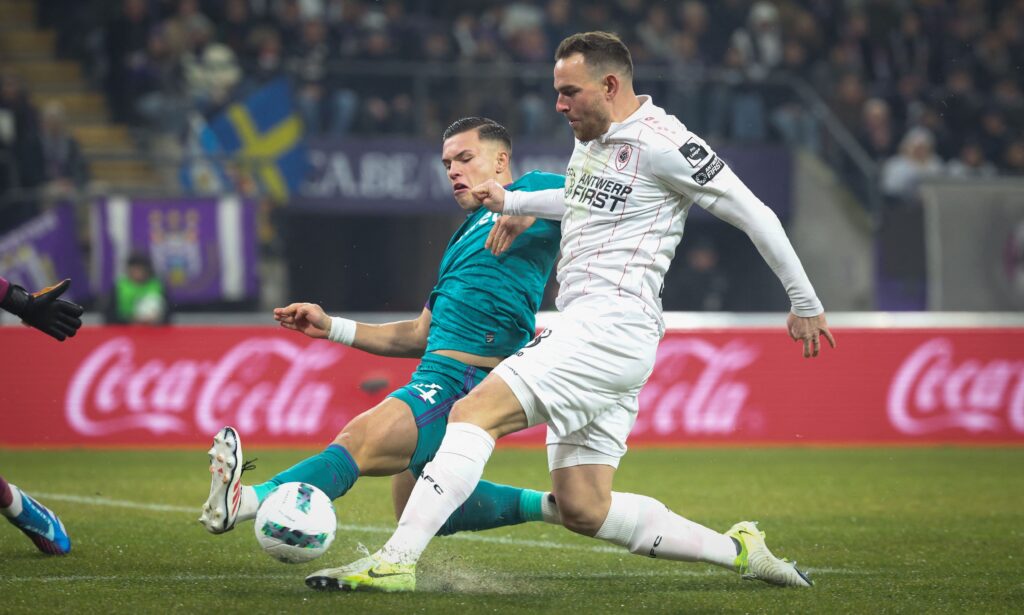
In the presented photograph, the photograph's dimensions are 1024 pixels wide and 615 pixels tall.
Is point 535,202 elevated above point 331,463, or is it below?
above

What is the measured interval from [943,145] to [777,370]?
7.01 metres

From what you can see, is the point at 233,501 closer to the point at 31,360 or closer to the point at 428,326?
the point at 428,326

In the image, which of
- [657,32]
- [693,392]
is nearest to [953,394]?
[693,392]

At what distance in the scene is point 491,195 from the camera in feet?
17.4

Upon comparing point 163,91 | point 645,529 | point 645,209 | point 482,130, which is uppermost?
point 163,91

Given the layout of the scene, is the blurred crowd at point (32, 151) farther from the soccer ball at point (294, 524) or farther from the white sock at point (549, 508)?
the soccer ball at point (294, 524)

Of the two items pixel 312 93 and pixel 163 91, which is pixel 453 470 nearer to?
pixel 312 93

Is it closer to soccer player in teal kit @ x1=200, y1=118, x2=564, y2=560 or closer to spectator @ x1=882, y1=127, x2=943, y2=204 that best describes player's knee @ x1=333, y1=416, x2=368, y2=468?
soccer player in teal kit @ x1=200, y1=118, x2=564, y2=560

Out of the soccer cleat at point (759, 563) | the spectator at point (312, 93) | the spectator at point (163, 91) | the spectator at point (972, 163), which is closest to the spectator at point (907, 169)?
the spectator at point (972, 163)

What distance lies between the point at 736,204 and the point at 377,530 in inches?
128

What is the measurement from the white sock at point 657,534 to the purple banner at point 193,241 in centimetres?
1006

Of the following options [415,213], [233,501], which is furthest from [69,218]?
[233,501]

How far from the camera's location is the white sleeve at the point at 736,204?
4.83 meters

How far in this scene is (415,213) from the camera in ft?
52.5
